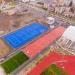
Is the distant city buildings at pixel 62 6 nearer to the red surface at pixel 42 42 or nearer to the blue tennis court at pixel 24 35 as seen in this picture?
the red surface at pixel 42 42

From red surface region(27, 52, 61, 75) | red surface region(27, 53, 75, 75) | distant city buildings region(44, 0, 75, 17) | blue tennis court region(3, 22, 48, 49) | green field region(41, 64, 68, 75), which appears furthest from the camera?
distant city buildings region(44, 0, 75, 17)

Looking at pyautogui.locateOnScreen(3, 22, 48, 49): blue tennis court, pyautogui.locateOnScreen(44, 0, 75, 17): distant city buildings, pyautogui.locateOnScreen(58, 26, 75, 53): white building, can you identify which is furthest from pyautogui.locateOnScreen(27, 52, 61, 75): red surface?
pyautogui.locateOnScreen(44, 0, 75, 17): distant city buildings

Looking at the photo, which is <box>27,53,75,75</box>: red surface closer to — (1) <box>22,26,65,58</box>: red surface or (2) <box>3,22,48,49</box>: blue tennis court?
(1) <box>22,26,65,58</box>: red surface

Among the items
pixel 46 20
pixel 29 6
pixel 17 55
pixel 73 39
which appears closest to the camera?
pixel 17 55

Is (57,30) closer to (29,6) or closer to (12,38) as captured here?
(12,38)

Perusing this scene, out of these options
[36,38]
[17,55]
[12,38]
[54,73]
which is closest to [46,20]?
[36,38]
